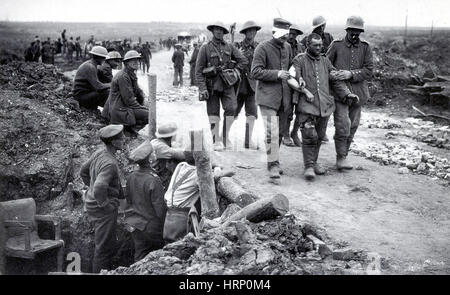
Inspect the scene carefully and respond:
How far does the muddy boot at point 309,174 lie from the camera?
6.04 m

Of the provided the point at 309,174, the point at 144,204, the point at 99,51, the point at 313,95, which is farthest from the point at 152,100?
the point at 309,174

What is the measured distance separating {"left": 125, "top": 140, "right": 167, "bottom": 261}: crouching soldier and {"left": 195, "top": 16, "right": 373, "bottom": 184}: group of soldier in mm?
1624

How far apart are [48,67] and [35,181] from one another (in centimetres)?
511

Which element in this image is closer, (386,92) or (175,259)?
(175,259)

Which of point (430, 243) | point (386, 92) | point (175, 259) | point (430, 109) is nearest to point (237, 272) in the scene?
point (175, 259)

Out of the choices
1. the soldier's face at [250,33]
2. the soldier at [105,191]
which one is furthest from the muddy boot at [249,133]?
the soldier at [105,191]

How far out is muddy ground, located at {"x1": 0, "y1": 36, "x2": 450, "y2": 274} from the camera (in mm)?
4430

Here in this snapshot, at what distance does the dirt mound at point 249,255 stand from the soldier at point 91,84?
502 centimetres

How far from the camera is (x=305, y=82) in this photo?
6047 mm

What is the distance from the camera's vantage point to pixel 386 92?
568 inches

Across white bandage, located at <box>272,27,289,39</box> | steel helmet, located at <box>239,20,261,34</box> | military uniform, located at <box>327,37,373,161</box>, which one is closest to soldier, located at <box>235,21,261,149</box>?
steel helmet, located at <box>239,20,261,34</box>

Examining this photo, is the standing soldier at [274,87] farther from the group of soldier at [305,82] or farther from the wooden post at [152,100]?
the wooden post at [152,100]
